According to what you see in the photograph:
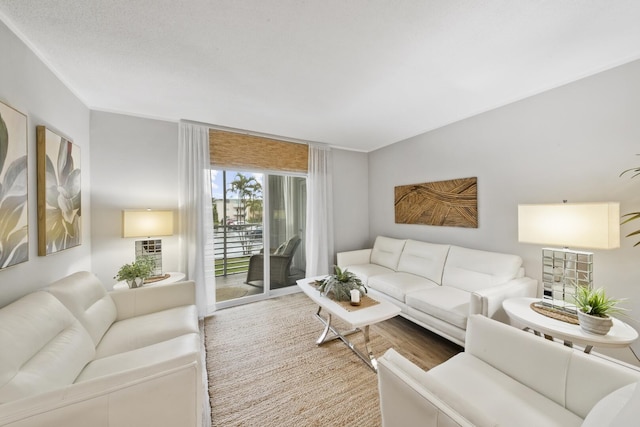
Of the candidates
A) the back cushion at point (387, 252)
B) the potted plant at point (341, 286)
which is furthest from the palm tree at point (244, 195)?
the back cushion at point (387, 252)

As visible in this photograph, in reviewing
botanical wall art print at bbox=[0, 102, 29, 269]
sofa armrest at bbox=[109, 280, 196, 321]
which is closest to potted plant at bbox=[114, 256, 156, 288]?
sofa armrest at bbox=[109, 280, 196, 321]

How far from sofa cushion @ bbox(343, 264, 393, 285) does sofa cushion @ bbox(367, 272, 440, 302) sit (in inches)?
4.3

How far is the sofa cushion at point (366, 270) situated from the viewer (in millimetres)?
3129

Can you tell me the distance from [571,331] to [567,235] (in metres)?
0.65

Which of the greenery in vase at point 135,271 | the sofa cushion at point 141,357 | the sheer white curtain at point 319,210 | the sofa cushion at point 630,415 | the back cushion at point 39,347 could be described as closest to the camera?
the sofa cushion at point 630,415

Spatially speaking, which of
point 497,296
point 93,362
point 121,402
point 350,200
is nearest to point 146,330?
point 93,362

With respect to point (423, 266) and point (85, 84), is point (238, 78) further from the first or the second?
point (423, 266)

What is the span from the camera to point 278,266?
367 cm

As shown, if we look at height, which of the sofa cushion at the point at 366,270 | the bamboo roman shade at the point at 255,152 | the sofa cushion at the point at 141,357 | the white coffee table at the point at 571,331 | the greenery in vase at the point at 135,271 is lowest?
the sofa cushion at the point at 141,357

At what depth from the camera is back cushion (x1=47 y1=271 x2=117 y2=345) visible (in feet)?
4.88

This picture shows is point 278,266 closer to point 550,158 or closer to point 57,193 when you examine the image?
point 57,193

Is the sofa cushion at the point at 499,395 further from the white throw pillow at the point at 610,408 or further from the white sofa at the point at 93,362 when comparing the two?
the white sofa at the point at 93,362

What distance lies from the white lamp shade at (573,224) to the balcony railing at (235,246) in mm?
3110

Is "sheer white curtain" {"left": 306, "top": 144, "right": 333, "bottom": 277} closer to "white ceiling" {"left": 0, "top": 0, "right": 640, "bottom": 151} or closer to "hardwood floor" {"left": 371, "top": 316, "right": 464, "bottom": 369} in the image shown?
"white ceiling" {"left": 0, "top": 0, "right": 640, "bottom": 151}
